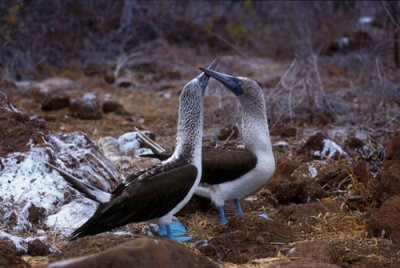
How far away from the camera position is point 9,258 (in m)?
3.51

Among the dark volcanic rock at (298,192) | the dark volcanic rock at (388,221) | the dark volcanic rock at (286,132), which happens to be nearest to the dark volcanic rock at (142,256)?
the dark volcanic rock at (388,221)

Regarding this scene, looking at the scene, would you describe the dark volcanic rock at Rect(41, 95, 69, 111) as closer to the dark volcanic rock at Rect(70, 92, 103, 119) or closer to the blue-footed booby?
the dark volcanic rock at Rect(70, 92, 103, 119)

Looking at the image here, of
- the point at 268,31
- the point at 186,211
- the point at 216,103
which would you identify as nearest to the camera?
the point at 186,211

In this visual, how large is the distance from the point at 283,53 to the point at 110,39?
347 centimetres

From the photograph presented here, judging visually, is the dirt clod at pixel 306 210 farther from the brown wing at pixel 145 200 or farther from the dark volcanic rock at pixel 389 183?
the brown wing at pixel 145 200

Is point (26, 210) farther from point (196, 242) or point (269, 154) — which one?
point (269, 154)

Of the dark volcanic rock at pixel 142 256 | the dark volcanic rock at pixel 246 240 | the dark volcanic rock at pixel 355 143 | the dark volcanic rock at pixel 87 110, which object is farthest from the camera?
the dark volcanic rock at pixel 87 110

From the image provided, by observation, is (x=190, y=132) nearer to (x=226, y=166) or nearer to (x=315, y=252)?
(x=226, y=166)

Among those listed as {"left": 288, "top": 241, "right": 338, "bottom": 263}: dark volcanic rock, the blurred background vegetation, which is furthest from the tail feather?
the blurred background vegetation

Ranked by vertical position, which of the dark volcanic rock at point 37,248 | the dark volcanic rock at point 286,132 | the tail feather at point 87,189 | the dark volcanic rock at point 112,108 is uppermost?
the tail feather at point 87,189

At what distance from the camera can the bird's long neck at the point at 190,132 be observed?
4230 millimetres

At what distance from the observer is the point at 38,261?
382 centimetres

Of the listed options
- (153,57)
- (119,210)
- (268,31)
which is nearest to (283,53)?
(268,31)

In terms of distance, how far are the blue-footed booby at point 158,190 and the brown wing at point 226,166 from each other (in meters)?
0.53
